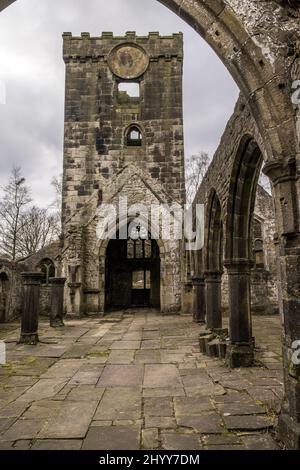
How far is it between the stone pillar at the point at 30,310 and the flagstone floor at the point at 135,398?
51 cm

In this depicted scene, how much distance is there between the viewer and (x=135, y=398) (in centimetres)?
485

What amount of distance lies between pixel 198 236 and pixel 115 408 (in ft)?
28.0

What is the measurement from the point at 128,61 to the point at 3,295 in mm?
13766

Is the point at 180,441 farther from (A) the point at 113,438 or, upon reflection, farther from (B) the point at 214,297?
(B) the point at 214,297

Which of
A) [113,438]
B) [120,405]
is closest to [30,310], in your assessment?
[120,405]

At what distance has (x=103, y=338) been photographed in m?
10.1

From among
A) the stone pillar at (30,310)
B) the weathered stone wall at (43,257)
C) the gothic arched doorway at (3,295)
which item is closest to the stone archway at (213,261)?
the stone pillar at (30,310)

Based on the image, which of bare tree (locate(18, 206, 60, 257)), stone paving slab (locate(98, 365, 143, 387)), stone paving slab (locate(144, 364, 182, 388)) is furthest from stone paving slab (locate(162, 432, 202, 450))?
bare tree (locate(18, 206, 60, 257))

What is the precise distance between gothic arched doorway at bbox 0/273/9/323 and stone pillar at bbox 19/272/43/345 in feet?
16.9

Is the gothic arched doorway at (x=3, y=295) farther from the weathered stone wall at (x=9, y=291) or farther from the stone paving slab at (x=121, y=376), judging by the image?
the stone paving slab at (x=121, y=376)

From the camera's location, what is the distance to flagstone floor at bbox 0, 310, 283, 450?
353 centimetres

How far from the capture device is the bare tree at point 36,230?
27891 mm

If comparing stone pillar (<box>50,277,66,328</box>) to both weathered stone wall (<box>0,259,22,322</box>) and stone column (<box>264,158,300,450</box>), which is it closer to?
weathered stone wall (<box>0,259,22,322</box>)

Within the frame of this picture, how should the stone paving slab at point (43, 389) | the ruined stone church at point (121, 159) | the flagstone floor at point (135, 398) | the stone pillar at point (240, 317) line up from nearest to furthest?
1. the flagstone floor at point (135, 398)
2. the stone paving slab at point (43, 389)
3. the stone pillar at point (240, 317)
4. the ruined stone church at point (121, 159)
